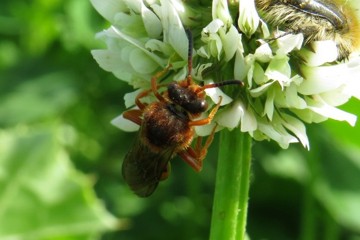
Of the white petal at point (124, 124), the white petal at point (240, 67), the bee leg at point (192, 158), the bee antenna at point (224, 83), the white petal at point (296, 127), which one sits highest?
the white petal at point (240, 67)

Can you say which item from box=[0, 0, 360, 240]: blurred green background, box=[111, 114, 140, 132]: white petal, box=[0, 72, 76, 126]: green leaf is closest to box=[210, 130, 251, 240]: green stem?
box=[111, 114, 140, 132]: white petal

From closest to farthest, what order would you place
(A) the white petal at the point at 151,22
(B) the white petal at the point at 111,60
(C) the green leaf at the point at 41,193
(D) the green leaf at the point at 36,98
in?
(A) the white petal at the point at 151,22
(B) the white petal at the point at 111,60
(C) the green leaf at the point at 41,193
(D) the green leaf at the point at 36,98

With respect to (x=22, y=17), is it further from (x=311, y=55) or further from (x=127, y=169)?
(x=311, y=55)

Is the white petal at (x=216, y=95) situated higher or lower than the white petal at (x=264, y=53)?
lower

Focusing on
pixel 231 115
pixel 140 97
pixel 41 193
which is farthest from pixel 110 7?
pixel 41 193

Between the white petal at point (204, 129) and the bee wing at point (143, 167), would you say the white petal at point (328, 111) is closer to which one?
the white petal at point (204, 129)

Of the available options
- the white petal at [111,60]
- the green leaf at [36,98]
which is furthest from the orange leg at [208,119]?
the green leaf at [36,98]

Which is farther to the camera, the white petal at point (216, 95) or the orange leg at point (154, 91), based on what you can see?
the orange leg at point (154, 91)
